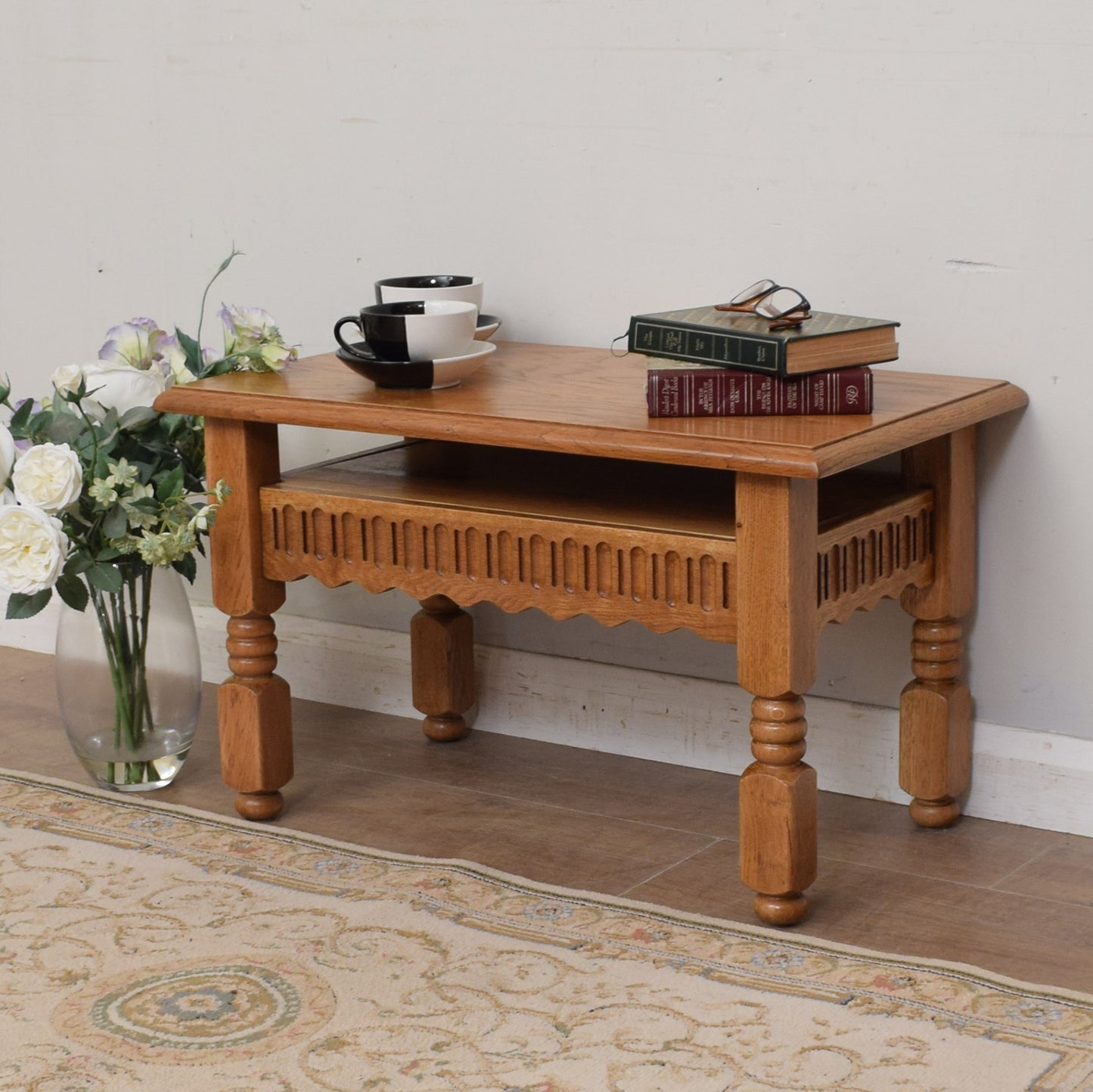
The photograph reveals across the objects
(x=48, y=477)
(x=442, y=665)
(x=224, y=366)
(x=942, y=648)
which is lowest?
(x=442, y=665)

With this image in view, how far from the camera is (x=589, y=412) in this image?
5.60 ft

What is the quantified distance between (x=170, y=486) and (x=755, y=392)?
0.73 metres

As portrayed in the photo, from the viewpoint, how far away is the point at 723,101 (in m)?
1.98

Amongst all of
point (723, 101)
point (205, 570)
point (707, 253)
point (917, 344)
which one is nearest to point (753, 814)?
point (917, 344)

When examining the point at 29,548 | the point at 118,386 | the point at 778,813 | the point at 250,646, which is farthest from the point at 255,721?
the point at 778,813

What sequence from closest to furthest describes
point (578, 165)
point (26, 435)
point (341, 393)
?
point (341, 393), point (26, 435), point (578, 165)

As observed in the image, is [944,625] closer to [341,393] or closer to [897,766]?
[897,766]

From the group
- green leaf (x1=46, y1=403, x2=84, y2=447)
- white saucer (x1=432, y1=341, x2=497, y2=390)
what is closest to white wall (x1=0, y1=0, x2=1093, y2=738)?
white saucer (x1=432, y1=341, x2=497, y2=390)

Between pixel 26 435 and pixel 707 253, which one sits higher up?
pixel 707 253

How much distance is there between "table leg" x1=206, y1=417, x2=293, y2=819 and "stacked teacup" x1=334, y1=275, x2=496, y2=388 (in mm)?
164

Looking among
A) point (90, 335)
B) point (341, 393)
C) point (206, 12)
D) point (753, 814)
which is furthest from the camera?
point (90, 335)

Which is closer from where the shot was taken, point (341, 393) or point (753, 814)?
point (753, 814)

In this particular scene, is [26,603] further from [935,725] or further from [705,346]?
[935,725]

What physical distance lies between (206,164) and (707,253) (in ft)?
2.70
